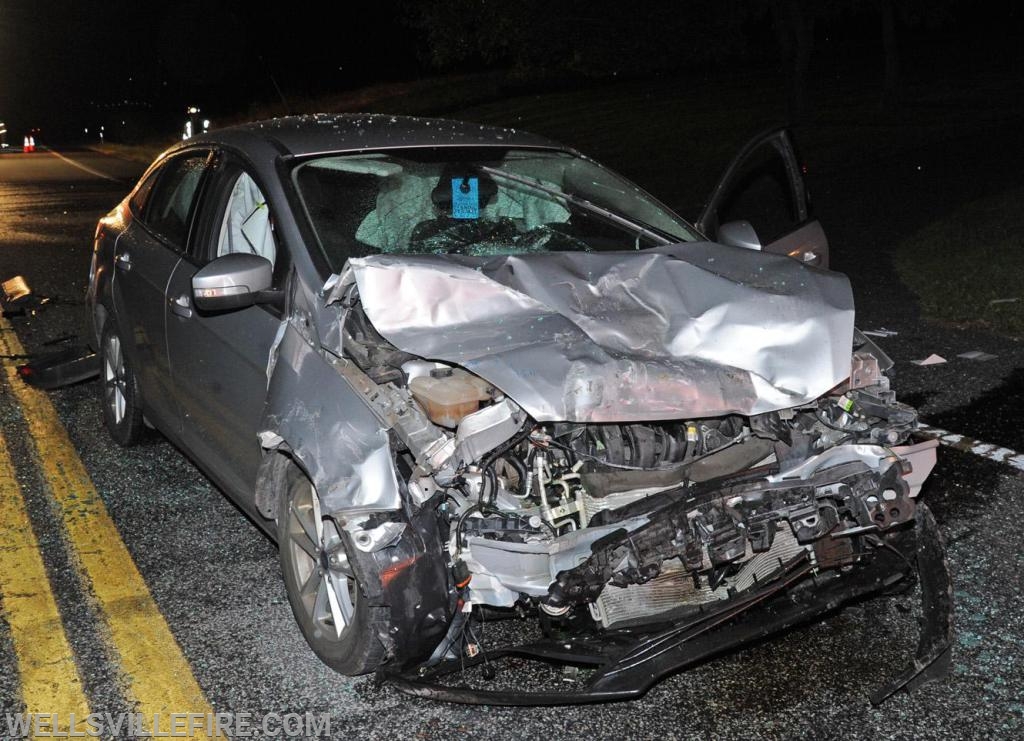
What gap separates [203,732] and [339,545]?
26.7 inches

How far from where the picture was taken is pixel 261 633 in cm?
409

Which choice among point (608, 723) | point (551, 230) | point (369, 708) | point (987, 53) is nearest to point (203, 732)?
point (369, 708)

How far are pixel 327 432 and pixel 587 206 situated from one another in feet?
6.14

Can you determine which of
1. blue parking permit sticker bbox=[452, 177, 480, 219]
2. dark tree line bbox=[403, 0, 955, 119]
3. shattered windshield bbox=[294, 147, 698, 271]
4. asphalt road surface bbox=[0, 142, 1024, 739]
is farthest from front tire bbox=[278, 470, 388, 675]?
dark tree line bbox=[403, 0, 955, 119]

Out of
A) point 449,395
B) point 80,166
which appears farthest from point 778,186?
point 80,166

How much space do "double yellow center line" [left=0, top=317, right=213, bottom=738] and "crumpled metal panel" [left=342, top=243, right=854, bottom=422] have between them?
1.36 metres

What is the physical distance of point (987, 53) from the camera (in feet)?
117

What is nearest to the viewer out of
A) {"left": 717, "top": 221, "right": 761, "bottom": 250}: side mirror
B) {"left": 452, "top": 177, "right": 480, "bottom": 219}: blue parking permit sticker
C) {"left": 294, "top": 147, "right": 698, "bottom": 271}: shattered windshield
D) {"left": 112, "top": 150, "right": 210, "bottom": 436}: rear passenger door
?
{"left": 294, "top": 147, "right": 698, "bottom": 271}: shattered windshield

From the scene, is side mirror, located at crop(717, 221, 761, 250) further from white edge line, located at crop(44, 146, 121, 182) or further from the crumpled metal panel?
white edge line, located at crop(44, 146, 121, 182)

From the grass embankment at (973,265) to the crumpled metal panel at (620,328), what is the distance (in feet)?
15.9

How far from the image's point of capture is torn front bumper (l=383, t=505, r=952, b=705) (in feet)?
10.8

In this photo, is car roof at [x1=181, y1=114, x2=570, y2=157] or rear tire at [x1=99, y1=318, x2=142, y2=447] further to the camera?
rear tire at [x1=99, y1=318, x2=142, y2=447]

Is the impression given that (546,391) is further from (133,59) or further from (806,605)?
(133,59)

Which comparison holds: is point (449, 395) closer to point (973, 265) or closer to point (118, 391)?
point (118, 391)
